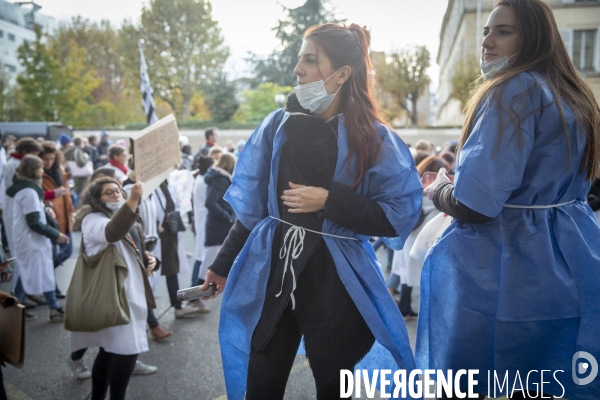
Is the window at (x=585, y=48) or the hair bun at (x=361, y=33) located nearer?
the hair bun at (x=361, y=33)

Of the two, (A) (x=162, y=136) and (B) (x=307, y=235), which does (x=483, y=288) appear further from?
(A) (x=162, y=136)

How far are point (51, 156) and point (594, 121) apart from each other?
20.8 ft

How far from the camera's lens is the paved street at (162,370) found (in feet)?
12.6

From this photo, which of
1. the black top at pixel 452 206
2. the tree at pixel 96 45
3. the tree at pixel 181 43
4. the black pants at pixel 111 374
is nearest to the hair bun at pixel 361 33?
the black top at pixel 452 206

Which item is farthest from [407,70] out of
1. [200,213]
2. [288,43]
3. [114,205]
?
[114,205]

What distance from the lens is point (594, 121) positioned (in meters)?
2.16

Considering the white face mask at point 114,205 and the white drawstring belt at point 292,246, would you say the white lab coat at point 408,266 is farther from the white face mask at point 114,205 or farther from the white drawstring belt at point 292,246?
the white drawstring belt at point 292,246

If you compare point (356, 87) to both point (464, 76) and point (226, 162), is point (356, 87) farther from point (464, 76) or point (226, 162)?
point (464, 76)

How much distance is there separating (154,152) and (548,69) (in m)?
2.65

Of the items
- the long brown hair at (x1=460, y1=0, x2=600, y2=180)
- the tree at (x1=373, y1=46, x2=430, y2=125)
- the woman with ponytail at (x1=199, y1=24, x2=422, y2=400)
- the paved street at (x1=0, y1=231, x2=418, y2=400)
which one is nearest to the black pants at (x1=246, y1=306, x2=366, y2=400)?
the woman with ponytail at (x1=199, y1=24, x2=422, y2=400)

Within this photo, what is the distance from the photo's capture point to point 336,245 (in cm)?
221

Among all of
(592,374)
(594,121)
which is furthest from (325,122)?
(592,374)

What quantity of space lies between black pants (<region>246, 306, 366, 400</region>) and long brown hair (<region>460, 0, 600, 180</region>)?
3.48ft

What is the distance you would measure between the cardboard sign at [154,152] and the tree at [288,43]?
25660mm
